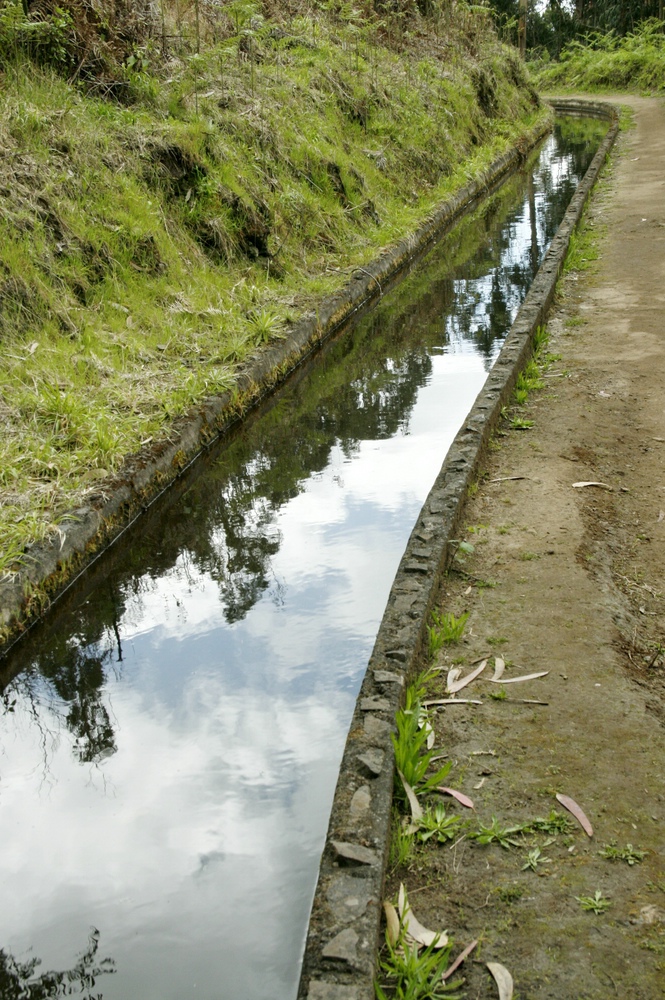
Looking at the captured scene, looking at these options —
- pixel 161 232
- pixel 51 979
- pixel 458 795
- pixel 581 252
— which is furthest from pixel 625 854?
pixel 581 252

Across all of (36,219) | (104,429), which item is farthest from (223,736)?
(36,219)

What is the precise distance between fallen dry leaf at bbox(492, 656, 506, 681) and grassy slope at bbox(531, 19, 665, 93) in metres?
34.8

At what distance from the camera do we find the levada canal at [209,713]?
2756 mm

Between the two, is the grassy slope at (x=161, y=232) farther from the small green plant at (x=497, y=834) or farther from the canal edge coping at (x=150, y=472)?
the small green plant at (x=497, y=834)

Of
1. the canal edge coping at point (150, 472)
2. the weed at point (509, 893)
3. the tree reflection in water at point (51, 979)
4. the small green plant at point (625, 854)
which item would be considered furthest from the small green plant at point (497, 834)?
the canal edge coping at point (150, 472)

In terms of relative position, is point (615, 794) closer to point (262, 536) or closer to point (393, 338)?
point (262, 536)

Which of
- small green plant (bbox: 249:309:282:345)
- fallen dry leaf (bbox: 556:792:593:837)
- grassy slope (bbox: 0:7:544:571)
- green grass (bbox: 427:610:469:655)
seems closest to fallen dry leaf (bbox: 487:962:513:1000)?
fallen dry leaf (bbox: 556:792:593:837)

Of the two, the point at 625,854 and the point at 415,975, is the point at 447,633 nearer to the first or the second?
the point at 625,854

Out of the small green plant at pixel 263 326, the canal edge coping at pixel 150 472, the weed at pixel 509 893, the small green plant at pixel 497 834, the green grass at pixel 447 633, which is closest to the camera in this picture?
the weed at pixel 509 893

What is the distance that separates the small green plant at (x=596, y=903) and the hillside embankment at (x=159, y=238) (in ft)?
9.63

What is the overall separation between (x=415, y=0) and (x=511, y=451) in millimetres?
19466

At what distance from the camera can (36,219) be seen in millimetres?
7309

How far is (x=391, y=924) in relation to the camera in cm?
253

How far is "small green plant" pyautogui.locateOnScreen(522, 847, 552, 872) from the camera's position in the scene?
2664 mm
